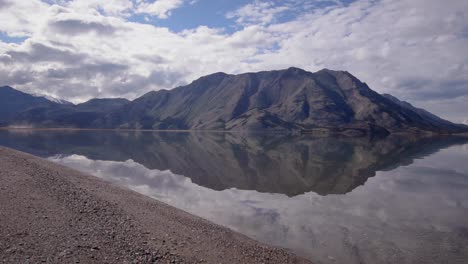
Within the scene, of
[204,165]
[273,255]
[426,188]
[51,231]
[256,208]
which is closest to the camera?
[51,231]

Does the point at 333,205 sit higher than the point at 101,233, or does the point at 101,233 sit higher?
the point at 101,233

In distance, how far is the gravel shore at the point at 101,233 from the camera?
55.4 ft

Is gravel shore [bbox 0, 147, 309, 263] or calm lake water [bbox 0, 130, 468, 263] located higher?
gravel shore [bbox 0, 147, 309, 263]

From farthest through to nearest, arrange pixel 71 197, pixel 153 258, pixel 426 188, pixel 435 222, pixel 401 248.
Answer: pixel 426 188
pixel 435 222
pixel 71 197
pixel 401 248
pixel 153 258

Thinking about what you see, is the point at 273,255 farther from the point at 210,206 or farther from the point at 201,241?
the point at 210,206

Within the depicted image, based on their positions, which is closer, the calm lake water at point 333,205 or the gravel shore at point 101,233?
the gravel shore at point 101,233

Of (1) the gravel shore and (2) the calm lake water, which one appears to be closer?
(1) the gravel shore

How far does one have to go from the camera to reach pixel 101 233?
1997 cm

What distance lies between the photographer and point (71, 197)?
1078 inches

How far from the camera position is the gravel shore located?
1689cm

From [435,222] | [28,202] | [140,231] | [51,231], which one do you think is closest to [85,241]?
[51,231]

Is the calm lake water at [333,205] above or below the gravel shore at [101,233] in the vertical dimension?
below

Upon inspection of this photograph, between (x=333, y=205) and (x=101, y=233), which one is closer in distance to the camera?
(x=101, y=233)

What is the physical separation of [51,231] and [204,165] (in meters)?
55.3
